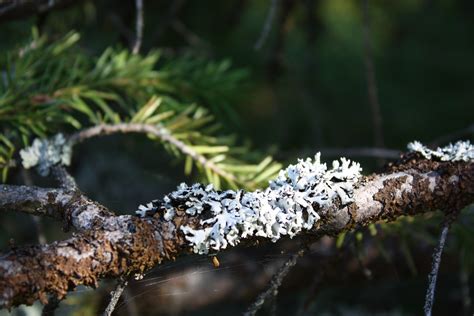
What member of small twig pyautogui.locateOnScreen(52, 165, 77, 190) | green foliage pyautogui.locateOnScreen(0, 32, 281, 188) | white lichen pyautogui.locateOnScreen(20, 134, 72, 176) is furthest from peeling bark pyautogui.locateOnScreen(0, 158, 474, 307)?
green foliage pyautogui.locateOnScreen(0, 32, 281, 188)

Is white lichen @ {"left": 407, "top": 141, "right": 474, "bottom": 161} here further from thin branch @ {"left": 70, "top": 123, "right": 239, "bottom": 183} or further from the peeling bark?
thin branch @ {"left": 70, "top": 123, "right": 239, "bottom": 183}

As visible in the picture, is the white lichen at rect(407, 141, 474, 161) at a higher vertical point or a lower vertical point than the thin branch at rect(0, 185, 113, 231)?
higher

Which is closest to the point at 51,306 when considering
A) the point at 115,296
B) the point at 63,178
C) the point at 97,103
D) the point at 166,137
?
the point at 115,296

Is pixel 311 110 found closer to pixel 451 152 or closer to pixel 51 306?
pixel 451 152

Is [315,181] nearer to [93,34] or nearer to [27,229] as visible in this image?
[93,34]

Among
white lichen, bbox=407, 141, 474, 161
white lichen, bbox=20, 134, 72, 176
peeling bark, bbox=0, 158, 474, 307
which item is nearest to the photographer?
peeling bark, bbox=0, 158, 474, 307

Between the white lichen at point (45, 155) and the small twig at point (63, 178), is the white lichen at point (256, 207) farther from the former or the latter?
the white lichen at point (45, 155)
